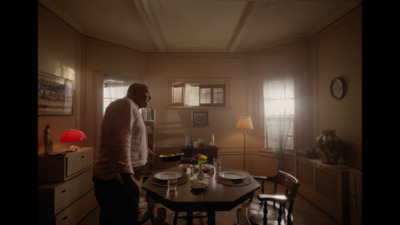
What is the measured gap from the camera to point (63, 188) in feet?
6.79

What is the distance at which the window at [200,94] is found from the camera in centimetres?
408

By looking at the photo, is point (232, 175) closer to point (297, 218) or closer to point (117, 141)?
point (117, 141)

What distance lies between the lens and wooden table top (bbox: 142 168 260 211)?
1.29 m

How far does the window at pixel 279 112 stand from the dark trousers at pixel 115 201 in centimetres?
314

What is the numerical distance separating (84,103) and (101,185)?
253cm

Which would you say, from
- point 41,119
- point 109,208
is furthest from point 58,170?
point 109,208

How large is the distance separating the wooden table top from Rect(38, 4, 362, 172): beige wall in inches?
81.0

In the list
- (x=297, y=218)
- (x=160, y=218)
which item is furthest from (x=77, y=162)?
(x=297, y=218)

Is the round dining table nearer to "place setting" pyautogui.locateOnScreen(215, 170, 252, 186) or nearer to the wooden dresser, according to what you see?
"place setting" pyautogui.locateOnScreen(215, 170, 252, 186)

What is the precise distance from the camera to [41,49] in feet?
7.81

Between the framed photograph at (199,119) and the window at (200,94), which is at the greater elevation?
the window at (200,94)

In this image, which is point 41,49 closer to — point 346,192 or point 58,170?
point 58,170

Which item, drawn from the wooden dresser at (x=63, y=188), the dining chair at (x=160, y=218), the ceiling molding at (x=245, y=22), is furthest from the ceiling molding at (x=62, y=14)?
the dining chair at (x=160, y=218)

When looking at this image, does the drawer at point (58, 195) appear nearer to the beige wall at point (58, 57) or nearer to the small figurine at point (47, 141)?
the small figurine at point (47, 141)
